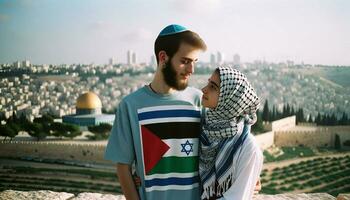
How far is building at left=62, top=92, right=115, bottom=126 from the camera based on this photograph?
17.9m

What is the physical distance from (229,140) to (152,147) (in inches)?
8.4

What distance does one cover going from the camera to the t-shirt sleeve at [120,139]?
1.14m

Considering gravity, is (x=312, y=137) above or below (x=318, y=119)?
below

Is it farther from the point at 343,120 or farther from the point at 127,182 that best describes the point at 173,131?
the point at 343,120

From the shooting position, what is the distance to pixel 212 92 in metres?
1.11

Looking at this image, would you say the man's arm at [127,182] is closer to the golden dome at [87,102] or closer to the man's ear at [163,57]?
the man's ear at [163,57]

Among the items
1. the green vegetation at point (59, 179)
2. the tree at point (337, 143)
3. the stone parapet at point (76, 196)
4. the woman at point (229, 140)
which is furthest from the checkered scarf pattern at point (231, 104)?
the tree at point (337, 143)

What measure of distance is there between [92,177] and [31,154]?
2.85 meters

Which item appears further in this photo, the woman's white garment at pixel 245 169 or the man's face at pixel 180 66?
the man's face at pixel 180 66

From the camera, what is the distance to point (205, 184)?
3.77 ft

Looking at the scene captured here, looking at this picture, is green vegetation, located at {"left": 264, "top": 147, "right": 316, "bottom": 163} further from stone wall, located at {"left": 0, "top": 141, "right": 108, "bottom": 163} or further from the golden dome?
the golden dome

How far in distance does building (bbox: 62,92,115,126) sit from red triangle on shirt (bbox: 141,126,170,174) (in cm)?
1681

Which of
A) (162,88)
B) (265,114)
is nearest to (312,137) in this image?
(265,114)

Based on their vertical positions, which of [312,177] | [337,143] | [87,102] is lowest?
[312,177]
